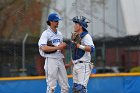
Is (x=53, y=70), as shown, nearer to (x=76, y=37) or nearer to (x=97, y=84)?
(x=76, y=37)

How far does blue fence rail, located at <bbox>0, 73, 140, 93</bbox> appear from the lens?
34.9ft

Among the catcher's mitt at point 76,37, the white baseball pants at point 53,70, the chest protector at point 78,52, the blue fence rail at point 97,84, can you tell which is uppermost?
the catcher's mitt at point 76,37

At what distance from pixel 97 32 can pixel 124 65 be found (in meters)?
2.64

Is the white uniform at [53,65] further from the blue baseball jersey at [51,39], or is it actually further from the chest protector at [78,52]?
the chest protector at [78,52]

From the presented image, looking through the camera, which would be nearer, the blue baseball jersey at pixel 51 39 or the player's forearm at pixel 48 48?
the player's forearm at pixel 48 48

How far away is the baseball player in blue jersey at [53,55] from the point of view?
28.0 ft

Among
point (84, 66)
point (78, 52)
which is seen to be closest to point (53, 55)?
point (78, 52)

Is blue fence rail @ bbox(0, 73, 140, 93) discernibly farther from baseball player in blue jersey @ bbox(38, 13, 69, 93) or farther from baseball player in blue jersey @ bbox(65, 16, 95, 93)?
baseball player in blue jersey @ bbox(65, 16, 95, 93)

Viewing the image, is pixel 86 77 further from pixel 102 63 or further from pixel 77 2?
pixel 102 63

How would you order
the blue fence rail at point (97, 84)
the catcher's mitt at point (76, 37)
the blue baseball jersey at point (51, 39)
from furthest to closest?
the blue fence rail at point (97, 84) → the blue baseball jersey at point (51, 39) → the catcher's mitt at point (76, 37)

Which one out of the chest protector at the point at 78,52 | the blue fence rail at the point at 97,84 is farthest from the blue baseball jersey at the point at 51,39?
the blue fence rail at the point at 97,84

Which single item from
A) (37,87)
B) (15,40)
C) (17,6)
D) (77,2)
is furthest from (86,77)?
(17,6)

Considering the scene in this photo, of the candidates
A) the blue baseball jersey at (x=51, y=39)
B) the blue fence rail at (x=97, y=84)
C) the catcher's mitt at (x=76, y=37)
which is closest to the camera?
the catcher's mitt at (x=76, y=37)

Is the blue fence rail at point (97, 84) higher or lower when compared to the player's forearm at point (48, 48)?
lower
